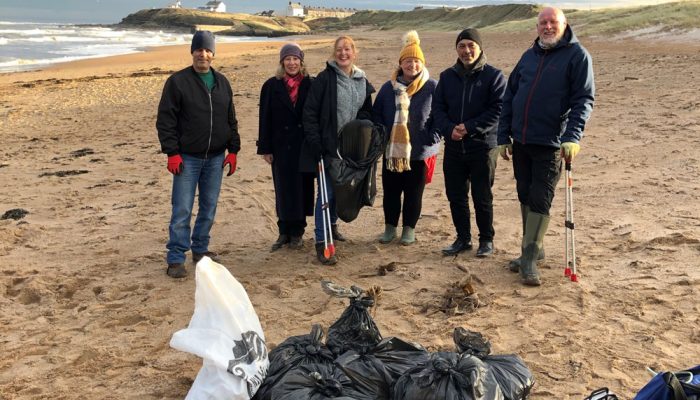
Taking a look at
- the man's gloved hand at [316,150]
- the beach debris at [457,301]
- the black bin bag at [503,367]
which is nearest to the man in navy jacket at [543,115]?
the beach debris at [457,301]

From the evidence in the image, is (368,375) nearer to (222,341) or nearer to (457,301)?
(222,341)

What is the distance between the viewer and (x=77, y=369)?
3.67 metres

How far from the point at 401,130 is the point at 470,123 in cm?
60

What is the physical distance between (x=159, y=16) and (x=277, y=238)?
223 feet

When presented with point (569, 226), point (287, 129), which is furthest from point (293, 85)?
point (569, 226)

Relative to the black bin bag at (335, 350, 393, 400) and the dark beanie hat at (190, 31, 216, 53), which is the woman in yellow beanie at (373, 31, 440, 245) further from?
the black bin bag at (335, 350, 393, 400)

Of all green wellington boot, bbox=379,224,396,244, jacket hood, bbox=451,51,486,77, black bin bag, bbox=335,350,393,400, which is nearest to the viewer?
black bin bag, bbox=335,350,393,400

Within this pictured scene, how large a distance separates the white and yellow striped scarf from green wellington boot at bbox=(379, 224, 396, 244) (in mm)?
697

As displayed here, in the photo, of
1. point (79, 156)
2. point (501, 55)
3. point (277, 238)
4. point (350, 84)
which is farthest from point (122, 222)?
point (501, 55)

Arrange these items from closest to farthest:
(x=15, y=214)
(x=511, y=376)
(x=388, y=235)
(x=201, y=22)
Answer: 1. (x=511, y=376)
2. (x=388, y=235)
3. (x=15, y=214)
4. (x=201, y=22)

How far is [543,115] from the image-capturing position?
15.0 feet

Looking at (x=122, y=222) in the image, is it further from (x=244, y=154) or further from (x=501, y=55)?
(x=501, y=55)

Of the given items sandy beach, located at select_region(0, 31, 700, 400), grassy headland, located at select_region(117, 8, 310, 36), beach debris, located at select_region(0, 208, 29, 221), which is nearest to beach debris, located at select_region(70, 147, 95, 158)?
sandy beach, located at select_region(0, 31, 700, 400)

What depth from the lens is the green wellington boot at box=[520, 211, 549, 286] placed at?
4.75m
